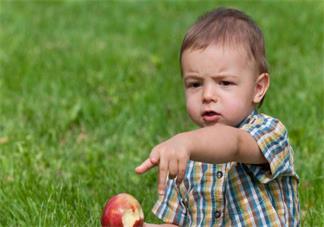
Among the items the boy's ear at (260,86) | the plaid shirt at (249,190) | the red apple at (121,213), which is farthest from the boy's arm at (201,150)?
the red apple at (121,213)

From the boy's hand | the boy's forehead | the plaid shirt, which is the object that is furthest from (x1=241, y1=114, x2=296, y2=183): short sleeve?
the boy's hand

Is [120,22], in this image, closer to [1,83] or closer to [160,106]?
[1,83]

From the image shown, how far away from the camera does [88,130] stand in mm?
5012

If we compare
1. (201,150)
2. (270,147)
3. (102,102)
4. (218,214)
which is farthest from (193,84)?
(102,102)

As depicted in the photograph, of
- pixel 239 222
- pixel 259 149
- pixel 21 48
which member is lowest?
pixel 239 222

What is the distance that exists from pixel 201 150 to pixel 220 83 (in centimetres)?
61

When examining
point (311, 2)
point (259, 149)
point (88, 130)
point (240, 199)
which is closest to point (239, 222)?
point (240, 199)

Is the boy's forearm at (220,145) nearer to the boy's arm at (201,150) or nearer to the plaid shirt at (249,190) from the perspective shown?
the boy's arm at (201,150)

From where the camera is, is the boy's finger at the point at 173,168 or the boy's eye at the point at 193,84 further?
the boy's eye at the point at 193,84

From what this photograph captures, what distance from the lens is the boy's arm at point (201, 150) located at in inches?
87.4

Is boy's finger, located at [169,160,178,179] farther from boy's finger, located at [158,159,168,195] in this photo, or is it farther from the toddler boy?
the toddler boy

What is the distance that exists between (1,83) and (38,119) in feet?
2.82

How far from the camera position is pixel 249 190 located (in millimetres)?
2963

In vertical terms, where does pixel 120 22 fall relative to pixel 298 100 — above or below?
above
